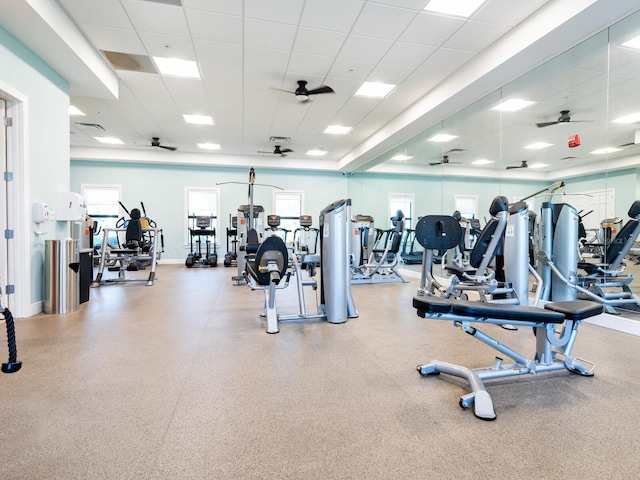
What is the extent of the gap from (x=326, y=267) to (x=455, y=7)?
2968 mm

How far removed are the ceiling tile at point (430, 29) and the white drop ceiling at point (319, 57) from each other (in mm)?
19

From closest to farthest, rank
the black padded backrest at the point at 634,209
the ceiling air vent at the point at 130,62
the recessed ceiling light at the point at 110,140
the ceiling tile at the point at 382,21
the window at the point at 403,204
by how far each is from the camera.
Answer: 1. the ceiling tile at the point at 382,21
2. the black padded backrest at the point at 634,209
3. the ceiling air vent at the point at 130,62
4. the recessed ceiling light at the point at 110,140
5. the window at the point at 403,204

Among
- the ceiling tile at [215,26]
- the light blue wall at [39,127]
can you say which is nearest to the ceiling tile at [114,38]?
the light blue wall at [39,127]

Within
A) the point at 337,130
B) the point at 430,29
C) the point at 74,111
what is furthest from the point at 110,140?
the point at 430,29

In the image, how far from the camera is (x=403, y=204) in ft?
31.7

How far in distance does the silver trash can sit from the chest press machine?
12.8 ft

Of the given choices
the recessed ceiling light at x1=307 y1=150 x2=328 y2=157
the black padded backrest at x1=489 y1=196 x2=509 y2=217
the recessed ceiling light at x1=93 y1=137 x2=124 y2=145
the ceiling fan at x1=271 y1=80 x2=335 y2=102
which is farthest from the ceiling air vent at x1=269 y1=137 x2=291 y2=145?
the black padded backrest at x1=489 y1=196 x2=509 y2=217

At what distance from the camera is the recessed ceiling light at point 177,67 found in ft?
15.4

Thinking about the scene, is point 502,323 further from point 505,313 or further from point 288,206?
point 288,206

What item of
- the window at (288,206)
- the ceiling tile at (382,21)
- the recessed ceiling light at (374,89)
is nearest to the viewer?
the ceiling tile at (382,21)

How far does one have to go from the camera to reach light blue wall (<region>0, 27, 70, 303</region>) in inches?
137

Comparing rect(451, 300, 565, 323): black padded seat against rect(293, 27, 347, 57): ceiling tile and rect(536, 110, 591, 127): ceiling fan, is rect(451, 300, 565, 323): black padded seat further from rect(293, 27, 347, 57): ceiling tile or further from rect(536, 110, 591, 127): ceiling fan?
rect(536, 110, 591, 127): ceiling fan

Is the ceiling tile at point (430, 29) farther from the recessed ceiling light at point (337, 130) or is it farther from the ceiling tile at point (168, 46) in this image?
the recessed ceiling light at point (337, 130)

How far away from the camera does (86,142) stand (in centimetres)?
888
